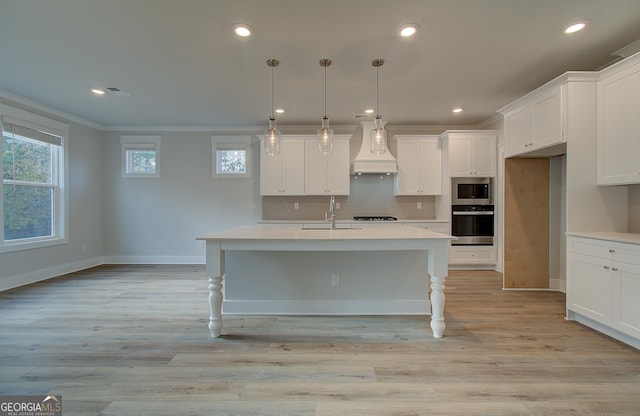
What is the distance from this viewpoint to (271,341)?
2436 millimetres

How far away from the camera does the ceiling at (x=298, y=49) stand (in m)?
2.22

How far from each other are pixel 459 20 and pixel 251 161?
4.11 m

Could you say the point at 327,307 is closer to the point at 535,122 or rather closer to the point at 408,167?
the point at 535,122

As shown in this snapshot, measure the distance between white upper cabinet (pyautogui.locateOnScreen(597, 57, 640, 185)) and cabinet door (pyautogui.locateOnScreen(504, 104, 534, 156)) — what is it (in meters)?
0.62

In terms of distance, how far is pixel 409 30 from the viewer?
96.1 inches

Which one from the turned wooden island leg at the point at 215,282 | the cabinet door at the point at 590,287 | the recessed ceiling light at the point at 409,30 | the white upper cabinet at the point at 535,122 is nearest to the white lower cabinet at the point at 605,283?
the cabinet door at the point at 590,287

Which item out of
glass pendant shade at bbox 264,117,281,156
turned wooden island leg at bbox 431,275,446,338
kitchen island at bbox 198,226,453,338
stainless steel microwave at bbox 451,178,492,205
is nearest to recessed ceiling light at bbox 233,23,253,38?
glass pendant shade at bbox 264,117,281,156

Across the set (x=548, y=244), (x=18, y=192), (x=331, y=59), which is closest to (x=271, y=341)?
(x=331, y=59)

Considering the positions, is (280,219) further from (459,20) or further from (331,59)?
(459,20)

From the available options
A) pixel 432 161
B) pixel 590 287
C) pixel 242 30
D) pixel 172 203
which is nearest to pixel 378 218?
pixel 432 161

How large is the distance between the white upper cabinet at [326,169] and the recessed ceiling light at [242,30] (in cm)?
269

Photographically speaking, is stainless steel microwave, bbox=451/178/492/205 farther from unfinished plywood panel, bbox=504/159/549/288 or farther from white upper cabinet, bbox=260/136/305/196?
white upper cabinet, bbox=260/136/305/196

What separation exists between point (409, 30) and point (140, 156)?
17.8 feet

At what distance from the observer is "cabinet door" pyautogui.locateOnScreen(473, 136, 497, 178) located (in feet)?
16.0
